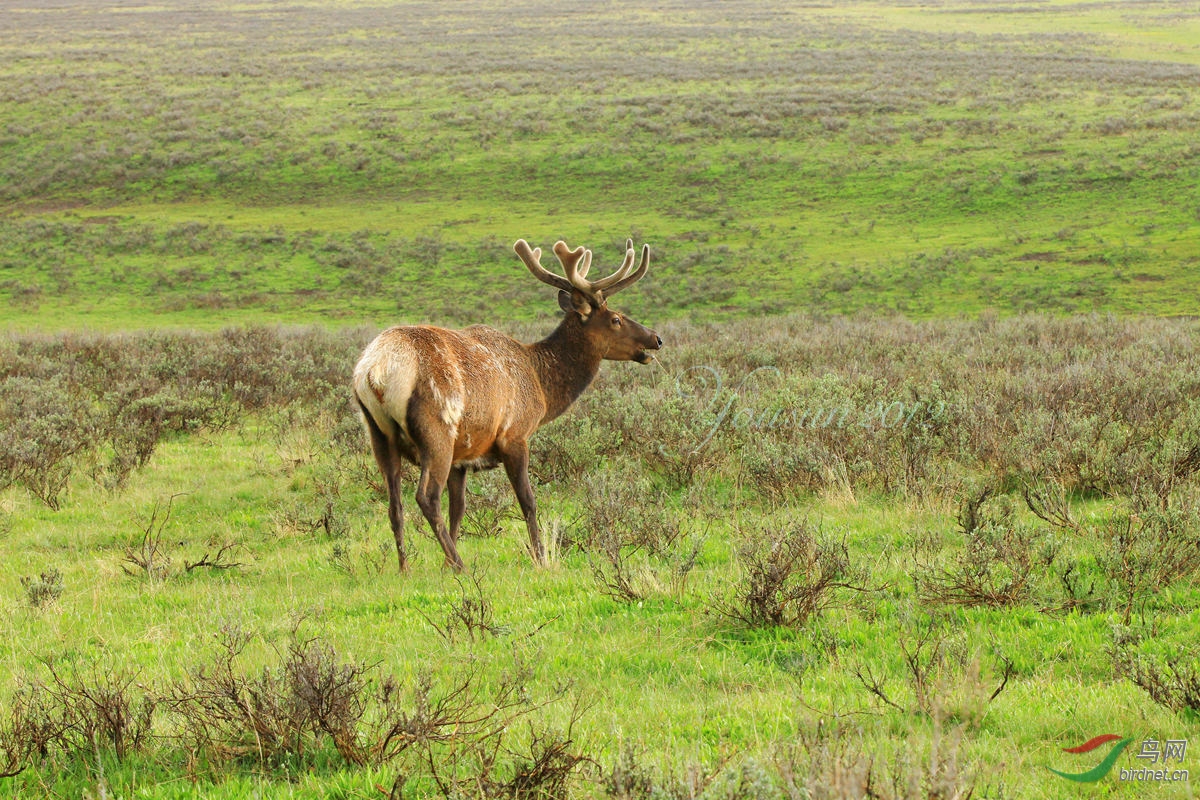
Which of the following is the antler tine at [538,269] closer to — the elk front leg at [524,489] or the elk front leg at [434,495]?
the elk front leg at [524,489]

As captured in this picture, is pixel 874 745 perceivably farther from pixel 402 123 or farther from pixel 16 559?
pixel 402 123

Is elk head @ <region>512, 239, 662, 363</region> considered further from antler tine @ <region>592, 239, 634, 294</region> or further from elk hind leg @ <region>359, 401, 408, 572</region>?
elk hind leg @ <region>359, 401, 408, 572</region>

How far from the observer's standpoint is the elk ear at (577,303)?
8977mm

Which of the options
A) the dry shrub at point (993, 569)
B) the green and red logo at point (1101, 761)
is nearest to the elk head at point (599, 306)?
the dry shrub at point (993, 569)

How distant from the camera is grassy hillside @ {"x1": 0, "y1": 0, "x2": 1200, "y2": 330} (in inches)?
1246

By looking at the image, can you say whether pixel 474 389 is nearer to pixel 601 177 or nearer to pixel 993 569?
pixel 993 569

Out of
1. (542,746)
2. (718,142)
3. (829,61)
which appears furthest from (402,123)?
(542,746)

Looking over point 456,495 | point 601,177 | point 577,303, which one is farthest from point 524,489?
point 601,177

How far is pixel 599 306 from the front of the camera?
29.8ft

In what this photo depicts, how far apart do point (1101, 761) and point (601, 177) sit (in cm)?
4115

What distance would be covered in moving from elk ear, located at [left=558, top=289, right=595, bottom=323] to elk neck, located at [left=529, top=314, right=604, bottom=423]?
0.20ft

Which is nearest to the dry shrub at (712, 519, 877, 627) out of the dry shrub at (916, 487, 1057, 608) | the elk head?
the dry shrub at (916, 487, 1057, 608)

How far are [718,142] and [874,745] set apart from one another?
44.4 metres

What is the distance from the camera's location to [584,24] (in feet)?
287
